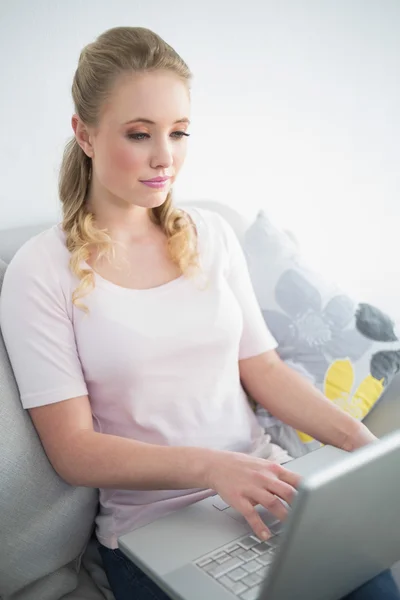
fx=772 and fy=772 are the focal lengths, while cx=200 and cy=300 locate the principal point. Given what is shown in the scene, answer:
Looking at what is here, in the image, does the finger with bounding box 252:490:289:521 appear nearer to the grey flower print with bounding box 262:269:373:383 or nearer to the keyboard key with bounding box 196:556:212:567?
the keyboard key with bounding box 196:556:212:567

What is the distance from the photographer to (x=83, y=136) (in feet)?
4.32

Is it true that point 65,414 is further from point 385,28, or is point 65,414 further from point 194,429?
point 385,28

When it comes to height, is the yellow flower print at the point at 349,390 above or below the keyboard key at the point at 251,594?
below

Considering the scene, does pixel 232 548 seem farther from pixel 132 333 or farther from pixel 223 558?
pixel 132 333

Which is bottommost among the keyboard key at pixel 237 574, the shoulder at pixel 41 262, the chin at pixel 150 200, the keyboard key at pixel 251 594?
the keyboard key at pixel 237 574

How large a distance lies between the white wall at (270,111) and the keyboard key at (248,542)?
34.1 inches

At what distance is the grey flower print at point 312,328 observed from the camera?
1.60 m

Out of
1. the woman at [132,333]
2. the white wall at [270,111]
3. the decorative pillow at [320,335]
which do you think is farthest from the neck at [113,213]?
the decorative pillow at [320,335]

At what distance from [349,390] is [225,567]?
67 centimetres

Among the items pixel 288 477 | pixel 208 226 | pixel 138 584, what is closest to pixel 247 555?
pixel 288 477

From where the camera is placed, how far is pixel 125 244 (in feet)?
4.52

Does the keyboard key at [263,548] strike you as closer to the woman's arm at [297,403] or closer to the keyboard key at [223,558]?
the keyboard key at [223,558]

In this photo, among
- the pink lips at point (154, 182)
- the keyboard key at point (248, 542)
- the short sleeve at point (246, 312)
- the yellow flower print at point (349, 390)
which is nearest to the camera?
the keyboard key at point (248, 542)

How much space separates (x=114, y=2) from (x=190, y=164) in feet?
1.39
